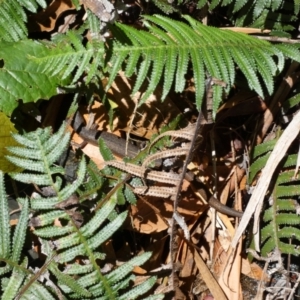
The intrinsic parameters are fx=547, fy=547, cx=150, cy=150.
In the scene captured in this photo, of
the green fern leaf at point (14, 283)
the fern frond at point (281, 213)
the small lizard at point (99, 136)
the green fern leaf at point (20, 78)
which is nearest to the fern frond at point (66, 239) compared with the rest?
the green fern leaf at point (14, 283)

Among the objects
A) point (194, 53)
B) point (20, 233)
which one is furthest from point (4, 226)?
point (194, 53)

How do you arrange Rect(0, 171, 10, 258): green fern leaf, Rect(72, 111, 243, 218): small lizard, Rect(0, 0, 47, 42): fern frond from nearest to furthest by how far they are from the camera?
1. Rect(0, 171, 10, 258): green fern leaf
2. Rect(0, 0, 47, 42): fern frond
3. Rect(72, 111, 243, 218): small lizard

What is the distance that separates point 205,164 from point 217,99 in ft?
2.22

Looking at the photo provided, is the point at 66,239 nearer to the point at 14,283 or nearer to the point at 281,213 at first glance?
the point at 14,283

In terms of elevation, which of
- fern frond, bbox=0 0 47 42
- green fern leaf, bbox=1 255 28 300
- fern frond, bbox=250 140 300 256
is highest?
fern frond, bbox=0 0 47 42

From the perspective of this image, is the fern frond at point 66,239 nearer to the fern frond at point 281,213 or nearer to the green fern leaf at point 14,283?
the green fern leaf at point 14,283

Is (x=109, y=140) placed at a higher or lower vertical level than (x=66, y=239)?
higher

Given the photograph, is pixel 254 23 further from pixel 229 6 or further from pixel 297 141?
pixel 297 141

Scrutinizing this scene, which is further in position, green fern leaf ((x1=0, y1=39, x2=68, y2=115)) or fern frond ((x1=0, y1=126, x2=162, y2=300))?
green fern leaf ((x1=0, y1=39, x2=68, y2=115))

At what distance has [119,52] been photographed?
2188 mm

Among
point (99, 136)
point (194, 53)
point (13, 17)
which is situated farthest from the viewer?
point (99, 136)

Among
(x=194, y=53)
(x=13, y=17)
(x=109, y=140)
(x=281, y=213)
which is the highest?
(x=13, y=17)

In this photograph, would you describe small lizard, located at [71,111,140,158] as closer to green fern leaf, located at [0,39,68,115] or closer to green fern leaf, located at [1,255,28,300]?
green fern leaf, located at [0,39,68,115]

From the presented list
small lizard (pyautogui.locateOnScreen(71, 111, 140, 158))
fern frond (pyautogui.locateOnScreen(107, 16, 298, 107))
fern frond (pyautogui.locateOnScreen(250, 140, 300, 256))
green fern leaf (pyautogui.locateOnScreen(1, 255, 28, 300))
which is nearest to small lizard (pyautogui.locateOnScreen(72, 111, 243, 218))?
small lizard (pyautogui.locateOnScreen(71, 111, 140, 158))
